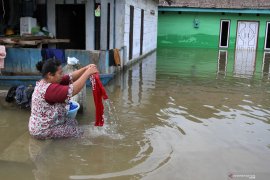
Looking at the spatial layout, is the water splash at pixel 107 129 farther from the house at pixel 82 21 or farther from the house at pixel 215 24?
the house at pixel 215 24

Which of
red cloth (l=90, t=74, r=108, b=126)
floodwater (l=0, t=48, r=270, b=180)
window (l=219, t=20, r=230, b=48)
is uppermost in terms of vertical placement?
window (l=219, t=20, r=230, b=48)

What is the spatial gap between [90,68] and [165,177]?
176 cm

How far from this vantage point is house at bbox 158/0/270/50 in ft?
81.6

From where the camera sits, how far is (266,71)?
46.6ft

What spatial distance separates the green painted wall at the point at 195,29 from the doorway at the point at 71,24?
13760 mm

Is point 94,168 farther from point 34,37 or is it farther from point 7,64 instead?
point 34,37

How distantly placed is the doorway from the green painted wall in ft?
45.1

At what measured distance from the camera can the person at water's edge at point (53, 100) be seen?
4730mm

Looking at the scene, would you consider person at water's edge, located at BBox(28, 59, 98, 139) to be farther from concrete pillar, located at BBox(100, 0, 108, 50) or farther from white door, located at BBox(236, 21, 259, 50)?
white door, located at BBox(236, 21, 259, 50)

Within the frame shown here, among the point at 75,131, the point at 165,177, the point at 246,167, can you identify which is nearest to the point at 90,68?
the point at 75,131

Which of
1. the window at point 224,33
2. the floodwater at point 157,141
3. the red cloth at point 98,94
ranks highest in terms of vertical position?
the window at point 224,33

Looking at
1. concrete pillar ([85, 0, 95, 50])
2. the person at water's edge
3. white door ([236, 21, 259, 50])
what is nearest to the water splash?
the person at water's edge

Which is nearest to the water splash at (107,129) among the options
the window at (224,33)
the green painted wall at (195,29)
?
the green painted wall at (195,29)

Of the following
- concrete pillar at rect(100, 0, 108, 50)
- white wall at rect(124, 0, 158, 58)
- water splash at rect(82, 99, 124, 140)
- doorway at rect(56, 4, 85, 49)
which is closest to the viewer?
water splash at rect(82, 99, 124, 140)
